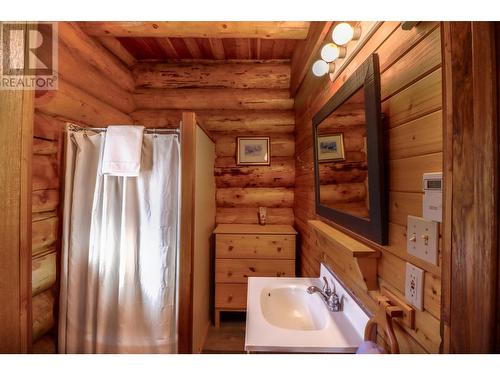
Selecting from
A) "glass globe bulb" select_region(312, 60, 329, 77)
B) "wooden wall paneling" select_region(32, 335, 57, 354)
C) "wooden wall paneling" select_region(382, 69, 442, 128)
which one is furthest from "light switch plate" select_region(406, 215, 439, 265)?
"wooden wall paneling" select_region(32, 335, 57, 354)

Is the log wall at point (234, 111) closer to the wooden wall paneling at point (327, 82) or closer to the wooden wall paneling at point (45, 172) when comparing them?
the wooden wall paneling at point (327, 82)

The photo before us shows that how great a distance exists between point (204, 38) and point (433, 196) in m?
2.35

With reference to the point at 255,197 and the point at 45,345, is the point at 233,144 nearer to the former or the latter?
the point at 255,197

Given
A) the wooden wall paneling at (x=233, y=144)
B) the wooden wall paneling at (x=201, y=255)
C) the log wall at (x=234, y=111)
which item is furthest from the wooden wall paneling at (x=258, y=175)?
the wooden wall paneling at (x=201, y=255)

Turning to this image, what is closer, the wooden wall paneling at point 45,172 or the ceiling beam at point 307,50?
the wooden wall paneling at point 45,172

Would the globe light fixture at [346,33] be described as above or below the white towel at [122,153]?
above

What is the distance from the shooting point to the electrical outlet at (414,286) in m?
0.61

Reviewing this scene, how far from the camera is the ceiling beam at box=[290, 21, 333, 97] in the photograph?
1.40 metres

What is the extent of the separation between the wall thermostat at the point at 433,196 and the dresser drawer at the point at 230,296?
1843mm

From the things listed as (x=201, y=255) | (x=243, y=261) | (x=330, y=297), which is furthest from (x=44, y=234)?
(x=330, y=297)

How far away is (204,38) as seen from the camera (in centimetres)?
212

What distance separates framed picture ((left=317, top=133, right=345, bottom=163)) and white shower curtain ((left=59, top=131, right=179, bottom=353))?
969 mm

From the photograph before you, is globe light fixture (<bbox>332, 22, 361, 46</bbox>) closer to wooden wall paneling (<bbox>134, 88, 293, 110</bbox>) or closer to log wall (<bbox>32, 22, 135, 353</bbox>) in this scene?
wooden wall paneling (<bbox>134, 88, 293, 110</bbox>)

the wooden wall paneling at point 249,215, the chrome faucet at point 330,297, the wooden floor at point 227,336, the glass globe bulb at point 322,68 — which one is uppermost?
the glass globe bulb at point 322,68
